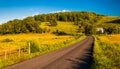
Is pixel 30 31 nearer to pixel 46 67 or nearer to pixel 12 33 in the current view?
pixel 12 33

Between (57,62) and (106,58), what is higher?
(106,58)

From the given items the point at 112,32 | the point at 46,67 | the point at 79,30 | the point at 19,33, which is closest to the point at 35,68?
the point at 46,67

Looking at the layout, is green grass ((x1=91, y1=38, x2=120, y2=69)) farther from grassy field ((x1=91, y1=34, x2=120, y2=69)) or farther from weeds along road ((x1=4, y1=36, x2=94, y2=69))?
weeds along road ((x1=4, y1=36, x2=94, y2=69))

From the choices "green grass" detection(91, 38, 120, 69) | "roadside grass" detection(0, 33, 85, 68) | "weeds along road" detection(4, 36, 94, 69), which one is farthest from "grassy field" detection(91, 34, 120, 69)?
"roadside grass" detection(0, 33, 85, 68)

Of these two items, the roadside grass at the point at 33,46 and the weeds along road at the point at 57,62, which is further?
the roadside grass at the point at 33,46

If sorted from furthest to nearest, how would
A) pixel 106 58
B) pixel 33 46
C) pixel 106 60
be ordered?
pixel 33 46, pixel 106 58, pixel 106 60

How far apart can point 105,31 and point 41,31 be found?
166 feet

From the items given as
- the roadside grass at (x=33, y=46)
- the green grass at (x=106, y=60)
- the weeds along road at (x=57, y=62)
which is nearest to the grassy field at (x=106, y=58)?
the green grass at (x=106, y=60)

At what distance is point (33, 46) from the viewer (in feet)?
109

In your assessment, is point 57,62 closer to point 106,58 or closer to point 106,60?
point 106,60

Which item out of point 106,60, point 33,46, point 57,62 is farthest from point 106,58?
point 33,46

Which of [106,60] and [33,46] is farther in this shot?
[33,46]

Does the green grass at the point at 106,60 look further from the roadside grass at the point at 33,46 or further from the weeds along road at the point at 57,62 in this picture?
the roadside grass at the point at 33,46

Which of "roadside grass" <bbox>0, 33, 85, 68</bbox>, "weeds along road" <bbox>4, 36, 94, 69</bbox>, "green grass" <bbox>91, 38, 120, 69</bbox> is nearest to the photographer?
"green grass" <bbox>91, 38, 120, 69</bbox>
